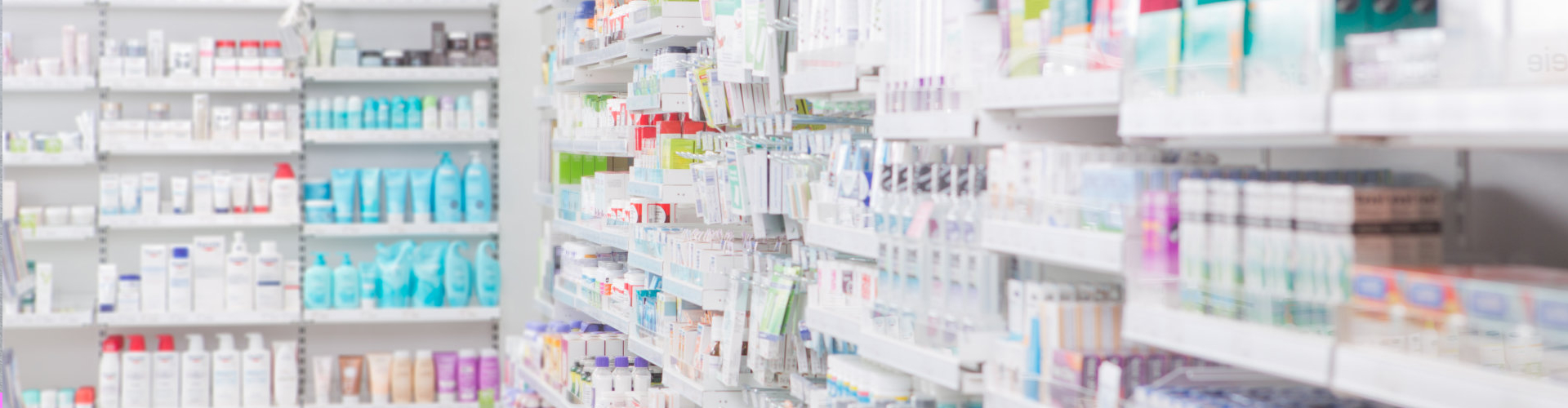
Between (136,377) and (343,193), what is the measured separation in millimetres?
1037

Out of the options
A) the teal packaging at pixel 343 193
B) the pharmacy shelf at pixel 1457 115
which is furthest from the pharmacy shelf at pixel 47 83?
the pharmacy shelf at pixel 1457 115

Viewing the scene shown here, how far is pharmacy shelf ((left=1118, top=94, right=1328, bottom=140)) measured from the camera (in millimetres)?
1311

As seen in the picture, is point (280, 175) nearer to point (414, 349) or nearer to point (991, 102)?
point (414, 349)

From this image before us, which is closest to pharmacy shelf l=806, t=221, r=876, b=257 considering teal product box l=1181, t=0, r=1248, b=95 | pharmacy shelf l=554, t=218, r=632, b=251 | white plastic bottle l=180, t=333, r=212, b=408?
teal product box l=1181, t=0, r=1248, b=95

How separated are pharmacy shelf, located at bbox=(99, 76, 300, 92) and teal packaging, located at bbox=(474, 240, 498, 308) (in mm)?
973

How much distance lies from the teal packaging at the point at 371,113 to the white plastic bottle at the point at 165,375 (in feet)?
Result: 3.67

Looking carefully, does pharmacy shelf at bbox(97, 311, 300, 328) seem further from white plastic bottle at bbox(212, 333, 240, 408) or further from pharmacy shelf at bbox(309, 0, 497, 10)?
pharmacy shelf at bbox(309, 0, 497, 10)

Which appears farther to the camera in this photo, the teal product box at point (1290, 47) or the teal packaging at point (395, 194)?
the teal packaging at point (395, 194)

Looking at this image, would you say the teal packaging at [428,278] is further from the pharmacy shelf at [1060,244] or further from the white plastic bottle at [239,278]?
the pharmacy shelf at [1060,244]

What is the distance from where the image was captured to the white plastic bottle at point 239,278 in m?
5.43

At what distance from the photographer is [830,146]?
255cm

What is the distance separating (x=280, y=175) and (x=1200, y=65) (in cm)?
471

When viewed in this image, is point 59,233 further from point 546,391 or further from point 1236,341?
point 1236,341

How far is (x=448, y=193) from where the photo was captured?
5672mm
